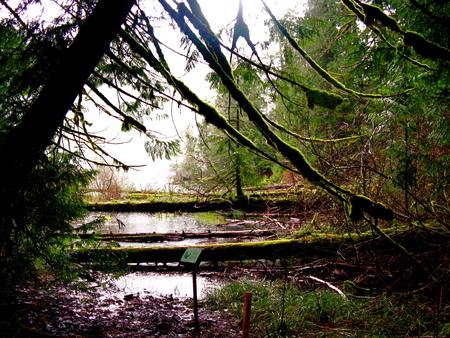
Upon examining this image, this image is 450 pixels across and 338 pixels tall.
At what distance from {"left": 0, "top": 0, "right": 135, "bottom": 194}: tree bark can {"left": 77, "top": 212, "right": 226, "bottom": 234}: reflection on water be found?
7.59m

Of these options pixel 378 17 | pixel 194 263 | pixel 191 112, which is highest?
pixel 378 17

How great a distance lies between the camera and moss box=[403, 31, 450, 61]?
9.38ft

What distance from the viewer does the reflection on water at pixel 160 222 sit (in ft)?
34.6

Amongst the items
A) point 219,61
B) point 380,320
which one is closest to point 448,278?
point 380,320

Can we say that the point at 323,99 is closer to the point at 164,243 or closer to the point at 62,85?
the point at 62,85

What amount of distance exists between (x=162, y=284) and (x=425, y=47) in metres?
5.66

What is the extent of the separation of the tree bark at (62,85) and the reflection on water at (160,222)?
7.59 meters

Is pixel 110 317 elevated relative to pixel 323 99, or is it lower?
lower

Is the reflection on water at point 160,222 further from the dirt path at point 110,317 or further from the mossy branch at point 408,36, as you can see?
the mossy branch at point 408,36

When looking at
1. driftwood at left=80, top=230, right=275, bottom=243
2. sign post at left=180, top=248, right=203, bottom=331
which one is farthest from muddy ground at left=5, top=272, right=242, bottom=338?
driftwood at left=80, top=230, right=275, bottom=243

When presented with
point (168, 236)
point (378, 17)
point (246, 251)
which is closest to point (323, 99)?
point (378, 17)

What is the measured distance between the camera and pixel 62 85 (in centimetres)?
277

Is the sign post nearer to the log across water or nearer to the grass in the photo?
the grass

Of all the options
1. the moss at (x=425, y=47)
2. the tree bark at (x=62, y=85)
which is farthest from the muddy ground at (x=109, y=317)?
the moss at (x=425, y=47)
